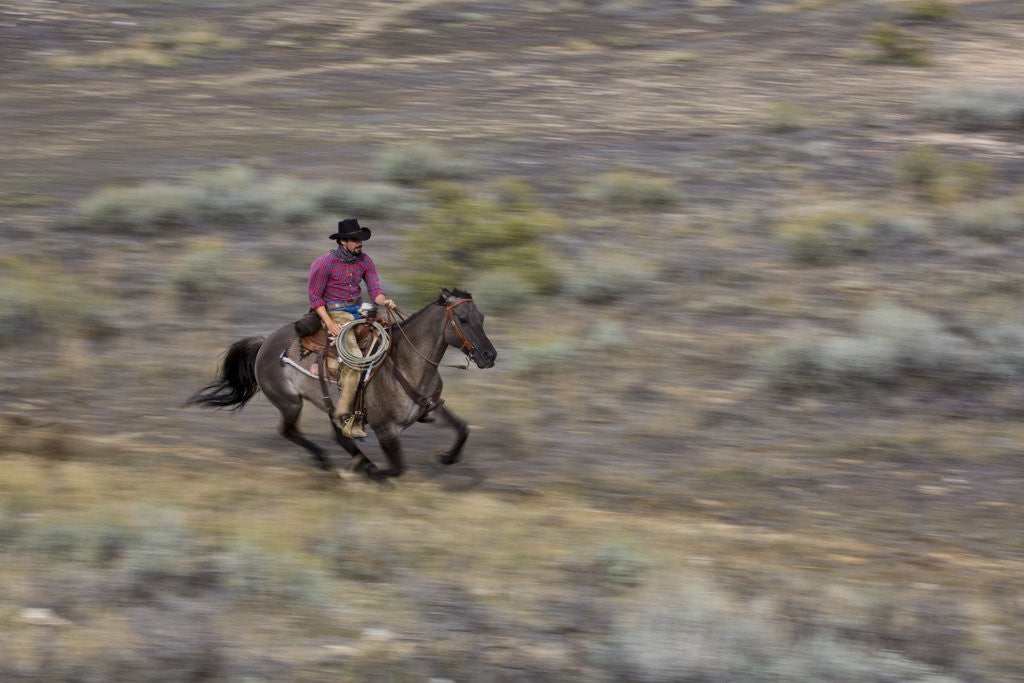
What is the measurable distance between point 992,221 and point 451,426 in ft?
36.5

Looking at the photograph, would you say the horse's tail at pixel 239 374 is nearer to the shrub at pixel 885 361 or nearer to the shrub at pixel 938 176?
the shrub at pixel 885 361

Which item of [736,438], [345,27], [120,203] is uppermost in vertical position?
[345,27]

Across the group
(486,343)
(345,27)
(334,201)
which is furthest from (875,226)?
(345,27)

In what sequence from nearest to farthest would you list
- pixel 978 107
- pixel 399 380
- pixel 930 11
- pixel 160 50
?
pixel 399 380
pixel 978 107
pixel 160 50
pixel 930 11

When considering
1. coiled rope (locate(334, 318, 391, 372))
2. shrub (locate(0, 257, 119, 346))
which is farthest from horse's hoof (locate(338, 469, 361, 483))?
shrub (locate(0, 257, 119, 346))

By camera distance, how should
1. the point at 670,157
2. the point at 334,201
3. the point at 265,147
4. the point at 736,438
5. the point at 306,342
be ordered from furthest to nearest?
the point at 265,147 → the point at 670,157 → the point at 334,201 → the point at 736,438 → the point at 306,342

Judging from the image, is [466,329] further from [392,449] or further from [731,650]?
[731,650]

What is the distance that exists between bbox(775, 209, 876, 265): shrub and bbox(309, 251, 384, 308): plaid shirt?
897cm

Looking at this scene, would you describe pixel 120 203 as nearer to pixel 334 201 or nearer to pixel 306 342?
pixel 334 201

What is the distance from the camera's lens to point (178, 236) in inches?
738

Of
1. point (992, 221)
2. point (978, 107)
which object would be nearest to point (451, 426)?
point (992, 221)

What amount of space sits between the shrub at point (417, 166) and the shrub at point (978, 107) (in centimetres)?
1074

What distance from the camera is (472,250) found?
1700 cm

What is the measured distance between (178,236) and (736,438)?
10.5m
